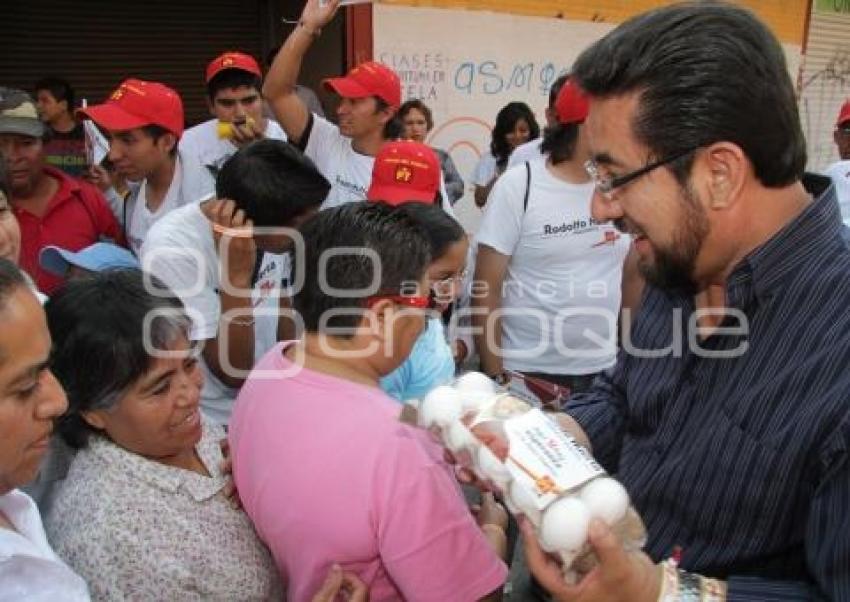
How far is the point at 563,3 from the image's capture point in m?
8.01

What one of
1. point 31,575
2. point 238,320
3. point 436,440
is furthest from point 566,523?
point 238,320

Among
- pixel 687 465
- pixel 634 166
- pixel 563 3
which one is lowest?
pixel 687 465

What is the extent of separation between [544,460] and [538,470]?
2 centimetres

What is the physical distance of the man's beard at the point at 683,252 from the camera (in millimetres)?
1328

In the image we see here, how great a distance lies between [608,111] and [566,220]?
1663mm

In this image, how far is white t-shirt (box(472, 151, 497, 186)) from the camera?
21.5 ft

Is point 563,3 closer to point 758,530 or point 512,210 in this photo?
point 512,210

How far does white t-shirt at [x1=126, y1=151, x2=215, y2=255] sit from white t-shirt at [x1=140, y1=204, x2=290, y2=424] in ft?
2.70

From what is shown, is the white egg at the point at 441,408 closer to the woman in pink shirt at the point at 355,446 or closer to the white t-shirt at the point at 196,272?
the woman in pink shirt at the point at 355,446

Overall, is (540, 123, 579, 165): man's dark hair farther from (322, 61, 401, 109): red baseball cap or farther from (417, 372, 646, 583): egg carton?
(417, 372, 646, 583): egg carton

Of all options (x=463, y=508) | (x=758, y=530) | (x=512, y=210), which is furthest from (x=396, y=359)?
(x=512, y=210)

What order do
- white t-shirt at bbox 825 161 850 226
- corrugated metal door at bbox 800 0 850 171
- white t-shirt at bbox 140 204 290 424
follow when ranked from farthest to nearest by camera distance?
corrugated metal door at bbox 800 0 850 171
white t-shirt at bbox 825 161 850 226
white t-shirt at bbox 140 204 290 424

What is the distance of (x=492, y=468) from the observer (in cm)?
122

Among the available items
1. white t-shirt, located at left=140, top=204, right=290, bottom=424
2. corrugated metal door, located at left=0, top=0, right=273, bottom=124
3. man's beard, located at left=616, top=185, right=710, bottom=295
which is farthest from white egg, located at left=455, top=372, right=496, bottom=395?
corrugated metal door, located at left=0, top=0, right=273, bottom=124
